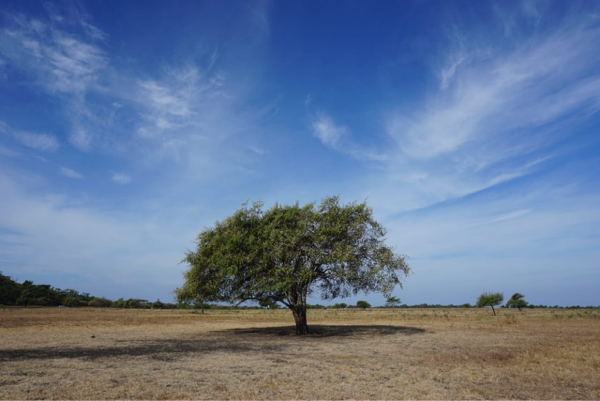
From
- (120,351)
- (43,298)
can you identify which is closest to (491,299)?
(120,351)

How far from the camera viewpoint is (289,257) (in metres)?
27.0

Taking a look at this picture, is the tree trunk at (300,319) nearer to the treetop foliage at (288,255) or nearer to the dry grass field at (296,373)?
the treetop foliage at (288,255)

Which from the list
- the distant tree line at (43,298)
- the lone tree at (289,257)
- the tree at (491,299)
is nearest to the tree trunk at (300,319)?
the lone tree at (289,257)

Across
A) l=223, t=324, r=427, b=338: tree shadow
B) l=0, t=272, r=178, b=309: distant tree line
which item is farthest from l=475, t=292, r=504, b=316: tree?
l=0, t=272, r=178, b=309: distant tree line

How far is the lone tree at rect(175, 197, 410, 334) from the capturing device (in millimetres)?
26453

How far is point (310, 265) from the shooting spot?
1080 inches

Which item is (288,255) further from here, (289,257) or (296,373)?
(296,373)

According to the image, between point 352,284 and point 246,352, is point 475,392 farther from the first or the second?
point 352,284

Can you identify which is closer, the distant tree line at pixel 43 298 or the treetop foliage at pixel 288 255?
the treetop foliage at pixel 288 255

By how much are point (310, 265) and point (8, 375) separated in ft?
62.8

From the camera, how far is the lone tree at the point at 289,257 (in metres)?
26.5

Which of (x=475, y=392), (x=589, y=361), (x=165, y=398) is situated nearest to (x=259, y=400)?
(x=165, y=398)

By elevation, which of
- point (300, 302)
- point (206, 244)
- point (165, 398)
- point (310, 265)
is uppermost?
point (206, 244)

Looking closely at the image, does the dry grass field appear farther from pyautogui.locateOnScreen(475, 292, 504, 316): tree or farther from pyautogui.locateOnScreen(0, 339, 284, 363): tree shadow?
pyautogui.locateOnScreen(475, 292, 504, 316): tree
